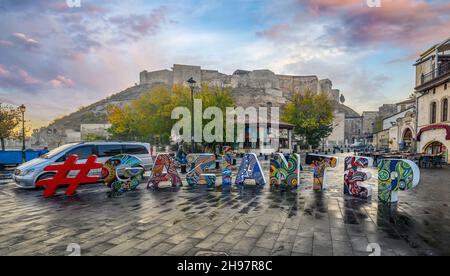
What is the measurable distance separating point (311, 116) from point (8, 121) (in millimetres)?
36621

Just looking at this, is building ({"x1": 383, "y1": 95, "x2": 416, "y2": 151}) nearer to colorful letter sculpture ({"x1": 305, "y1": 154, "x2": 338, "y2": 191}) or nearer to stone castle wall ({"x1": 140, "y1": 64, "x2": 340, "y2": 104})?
colorful letter sculpture ({"x1": 305, "y1": 154, "x2": 338, "y2": 191})

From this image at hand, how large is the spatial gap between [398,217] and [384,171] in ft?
5.90

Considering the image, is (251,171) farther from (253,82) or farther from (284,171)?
(253,82)

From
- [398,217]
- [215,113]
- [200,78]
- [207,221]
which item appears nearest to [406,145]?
[215,113]

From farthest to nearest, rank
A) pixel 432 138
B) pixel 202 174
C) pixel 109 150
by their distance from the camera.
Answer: pixel 432 138 < pixel 109 150 < pixel 202 174

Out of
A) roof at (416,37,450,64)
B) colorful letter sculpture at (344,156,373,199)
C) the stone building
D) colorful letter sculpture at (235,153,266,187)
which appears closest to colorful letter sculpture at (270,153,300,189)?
colorful letter sculpture at (235,153,266,187)

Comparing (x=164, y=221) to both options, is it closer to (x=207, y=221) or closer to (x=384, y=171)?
(x=207, y=221)

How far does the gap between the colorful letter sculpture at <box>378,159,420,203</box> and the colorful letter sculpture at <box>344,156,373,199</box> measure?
488 millimetres

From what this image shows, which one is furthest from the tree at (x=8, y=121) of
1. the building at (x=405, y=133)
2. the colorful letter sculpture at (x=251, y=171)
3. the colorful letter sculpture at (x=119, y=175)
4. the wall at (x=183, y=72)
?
the wall at (x=183, y=72)

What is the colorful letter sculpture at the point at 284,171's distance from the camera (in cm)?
908

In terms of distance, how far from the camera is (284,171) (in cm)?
945

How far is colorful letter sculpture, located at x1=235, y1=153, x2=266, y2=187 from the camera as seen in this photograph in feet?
31.6

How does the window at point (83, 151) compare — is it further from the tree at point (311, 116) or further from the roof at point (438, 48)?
the roof at point (438, 48)

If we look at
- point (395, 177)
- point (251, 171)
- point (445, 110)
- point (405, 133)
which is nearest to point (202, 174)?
point (251, 171)
